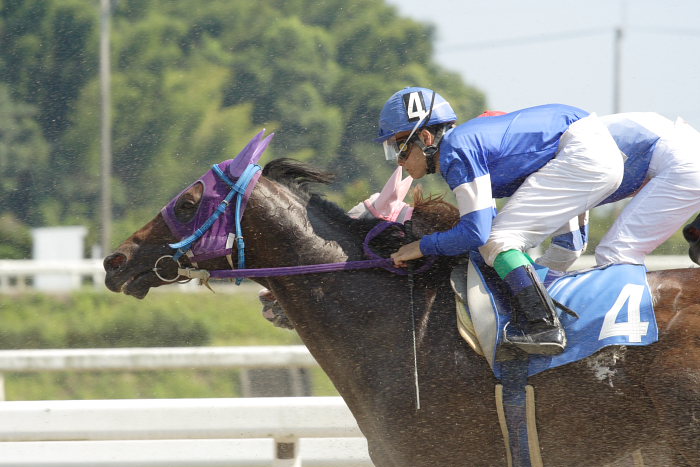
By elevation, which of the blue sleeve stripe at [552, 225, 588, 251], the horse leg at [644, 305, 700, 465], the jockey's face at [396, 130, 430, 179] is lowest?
the horse leg at [644, 305, 700, 465]

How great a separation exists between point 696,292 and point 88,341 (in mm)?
12082

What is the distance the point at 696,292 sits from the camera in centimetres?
331

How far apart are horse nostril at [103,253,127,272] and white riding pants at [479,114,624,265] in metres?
1.40

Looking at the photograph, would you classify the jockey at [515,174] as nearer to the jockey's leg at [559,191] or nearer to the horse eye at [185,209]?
the jockey's leg at [559,191]

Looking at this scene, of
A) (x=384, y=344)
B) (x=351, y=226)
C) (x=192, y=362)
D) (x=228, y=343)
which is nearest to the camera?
(x=384, y=344)

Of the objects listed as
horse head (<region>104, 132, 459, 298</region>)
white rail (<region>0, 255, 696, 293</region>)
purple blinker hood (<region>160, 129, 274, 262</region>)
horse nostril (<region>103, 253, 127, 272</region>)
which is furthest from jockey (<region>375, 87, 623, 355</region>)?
white rail (<region>0, 255, 696, 293</region>)

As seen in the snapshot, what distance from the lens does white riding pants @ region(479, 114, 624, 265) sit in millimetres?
3422

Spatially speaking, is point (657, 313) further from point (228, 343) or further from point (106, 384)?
point (228, 343)

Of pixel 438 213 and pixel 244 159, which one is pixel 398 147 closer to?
pixel 438 213

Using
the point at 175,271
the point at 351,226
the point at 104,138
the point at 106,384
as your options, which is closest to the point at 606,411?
the point at 351,226

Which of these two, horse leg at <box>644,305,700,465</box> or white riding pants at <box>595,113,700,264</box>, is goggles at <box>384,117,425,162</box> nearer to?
white riding pants at <box>595,113,700,264</box>

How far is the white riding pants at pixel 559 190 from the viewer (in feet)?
11.2

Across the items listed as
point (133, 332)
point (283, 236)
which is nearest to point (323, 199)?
point (283, 236)

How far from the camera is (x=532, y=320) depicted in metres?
3.23
